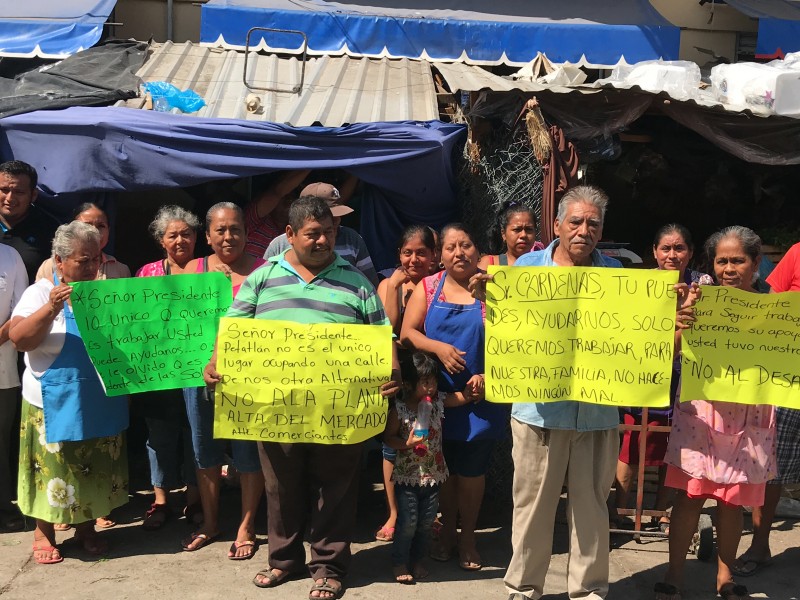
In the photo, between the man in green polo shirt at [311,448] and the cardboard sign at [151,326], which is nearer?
the man in green polo shirt at [311,448]

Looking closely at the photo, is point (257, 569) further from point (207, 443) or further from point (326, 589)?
point (207, 443)

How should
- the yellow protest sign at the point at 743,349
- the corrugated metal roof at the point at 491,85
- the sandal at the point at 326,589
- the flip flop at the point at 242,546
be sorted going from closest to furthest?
the yellow protest sign at the point at 743,349
the sandal at the point at 326,589
the flip flop at the point at 242,546
the corrugated metal roof at the point at 491,85

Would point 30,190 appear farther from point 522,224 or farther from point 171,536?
point 522,224

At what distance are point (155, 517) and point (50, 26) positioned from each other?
15.9 feet

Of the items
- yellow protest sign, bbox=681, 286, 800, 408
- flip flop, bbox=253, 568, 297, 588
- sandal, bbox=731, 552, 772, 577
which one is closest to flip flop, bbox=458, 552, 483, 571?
flip flop, bbox=253, 568, 297, 588

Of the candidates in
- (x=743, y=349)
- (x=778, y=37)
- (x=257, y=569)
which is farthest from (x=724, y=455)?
(x=778, y=37)

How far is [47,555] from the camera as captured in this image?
15.6 feet

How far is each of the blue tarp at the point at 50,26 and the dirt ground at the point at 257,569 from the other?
442 cm

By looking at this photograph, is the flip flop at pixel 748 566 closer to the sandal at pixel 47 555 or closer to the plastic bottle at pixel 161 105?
the sandal at pixel 47 555

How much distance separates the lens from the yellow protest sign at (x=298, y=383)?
167 inches

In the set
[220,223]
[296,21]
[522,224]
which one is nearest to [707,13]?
[296,21]

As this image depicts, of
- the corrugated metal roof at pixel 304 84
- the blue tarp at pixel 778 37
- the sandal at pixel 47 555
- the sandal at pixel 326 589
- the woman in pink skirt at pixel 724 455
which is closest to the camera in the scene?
the woman in pink skirt at pixel 724 455

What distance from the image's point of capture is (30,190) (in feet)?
17.1

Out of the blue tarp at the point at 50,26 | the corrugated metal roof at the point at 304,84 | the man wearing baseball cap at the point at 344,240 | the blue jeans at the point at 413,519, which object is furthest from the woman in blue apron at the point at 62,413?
the blue tarp at the point at 50,26
